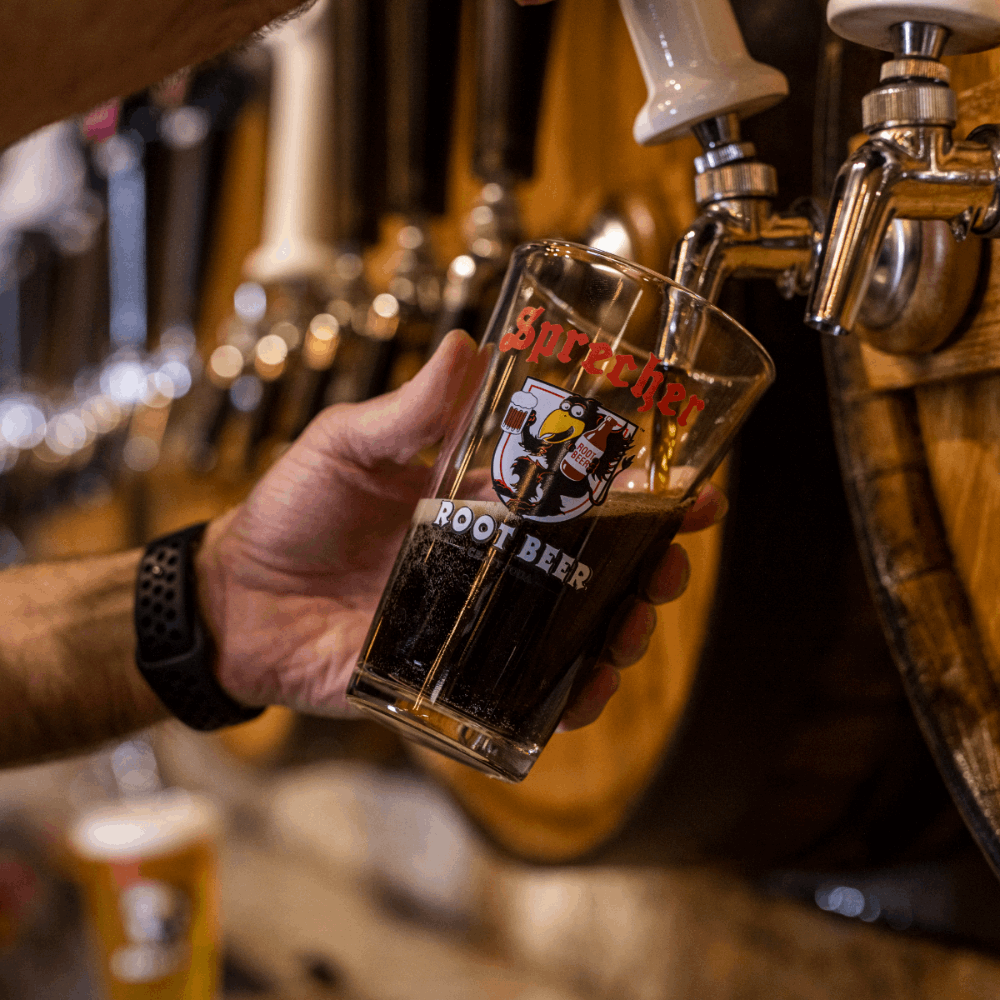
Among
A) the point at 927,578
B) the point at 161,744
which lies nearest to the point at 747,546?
the point at 927,578

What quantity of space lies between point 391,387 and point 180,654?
13.5 inches

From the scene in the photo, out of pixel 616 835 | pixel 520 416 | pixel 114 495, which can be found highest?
pixel 520 416

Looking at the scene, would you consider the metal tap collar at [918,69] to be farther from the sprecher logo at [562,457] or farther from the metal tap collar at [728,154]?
the sprecher logo at [562,457]

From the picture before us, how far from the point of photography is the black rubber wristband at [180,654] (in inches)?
27.5

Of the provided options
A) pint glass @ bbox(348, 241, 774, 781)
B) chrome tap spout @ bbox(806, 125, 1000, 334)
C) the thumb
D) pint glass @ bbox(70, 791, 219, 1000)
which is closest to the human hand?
the thumb

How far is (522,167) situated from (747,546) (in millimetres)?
380

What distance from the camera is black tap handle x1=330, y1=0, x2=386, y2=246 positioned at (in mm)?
1010

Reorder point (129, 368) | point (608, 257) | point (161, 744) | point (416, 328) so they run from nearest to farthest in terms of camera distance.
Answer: point (608, 257) → point (416, 328) → point (129, 368) → point (161, 744)

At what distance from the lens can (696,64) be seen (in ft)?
1.50

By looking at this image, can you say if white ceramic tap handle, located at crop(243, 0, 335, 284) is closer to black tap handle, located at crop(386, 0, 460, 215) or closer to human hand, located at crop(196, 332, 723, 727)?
black tap handle, located at crop(386, 0, 460, 215)

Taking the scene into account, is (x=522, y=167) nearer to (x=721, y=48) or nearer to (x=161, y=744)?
(x=721, y=48)

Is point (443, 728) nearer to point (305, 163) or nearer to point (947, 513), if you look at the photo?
point (947, 513)

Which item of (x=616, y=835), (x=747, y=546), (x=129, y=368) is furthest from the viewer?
(x=129, y=368)

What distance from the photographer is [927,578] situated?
52cm
